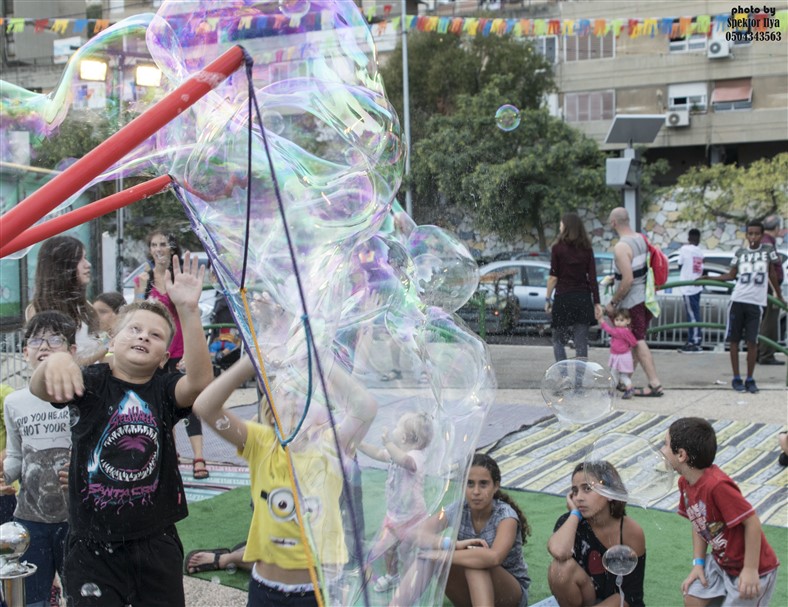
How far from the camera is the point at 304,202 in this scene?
2.38 metres

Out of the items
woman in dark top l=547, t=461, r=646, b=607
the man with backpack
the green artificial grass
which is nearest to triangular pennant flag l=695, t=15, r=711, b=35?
the man with backpack

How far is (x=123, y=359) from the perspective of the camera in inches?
113

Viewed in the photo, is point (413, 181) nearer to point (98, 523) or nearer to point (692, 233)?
point (692, 233)

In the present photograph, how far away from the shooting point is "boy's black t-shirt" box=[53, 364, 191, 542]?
2.79m

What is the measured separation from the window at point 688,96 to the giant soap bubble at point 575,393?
91.5 ft

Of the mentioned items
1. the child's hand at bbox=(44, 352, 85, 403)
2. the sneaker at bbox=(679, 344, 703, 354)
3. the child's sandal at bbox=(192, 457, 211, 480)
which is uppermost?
the child's hand at bbox=(44, 352, 85, 403)

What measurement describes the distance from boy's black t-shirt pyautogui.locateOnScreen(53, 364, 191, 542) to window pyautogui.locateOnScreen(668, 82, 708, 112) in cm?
2964

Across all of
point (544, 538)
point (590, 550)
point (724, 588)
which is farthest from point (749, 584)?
point (544, 538)

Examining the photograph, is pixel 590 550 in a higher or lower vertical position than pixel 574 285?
lower

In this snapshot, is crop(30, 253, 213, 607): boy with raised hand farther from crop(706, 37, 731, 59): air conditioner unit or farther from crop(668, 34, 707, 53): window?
crop(668, 34, 707, 53): window

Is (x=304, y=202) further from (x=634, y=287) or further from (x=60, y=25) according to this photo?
(x=60, y=25)

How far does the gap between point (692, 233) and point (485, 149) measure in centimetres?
1172

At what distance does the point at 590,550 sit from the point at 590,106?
2975 cm

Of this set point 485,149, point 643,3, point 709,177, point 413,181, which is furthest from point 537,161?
point 643,3
